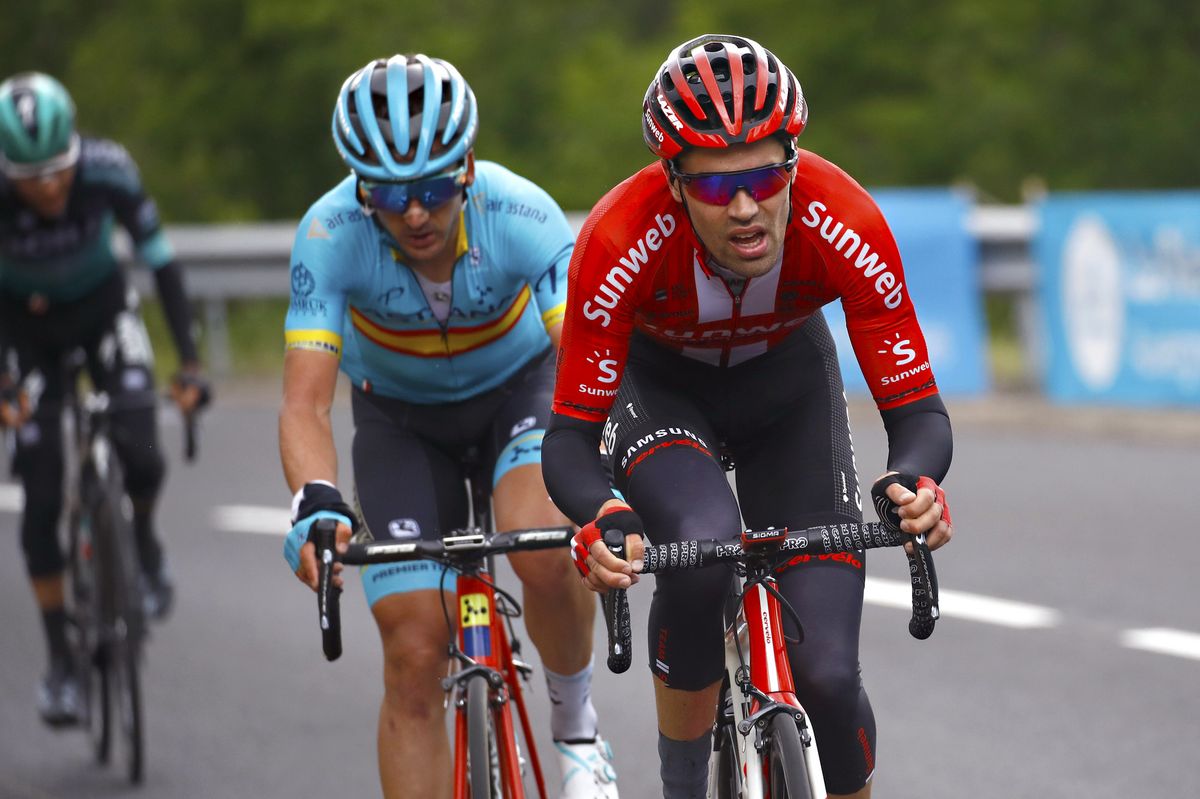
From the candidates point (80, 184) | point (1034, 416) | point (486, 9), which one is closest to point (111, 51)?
point (486, 9)

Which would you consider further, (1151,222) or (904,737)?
(1151,222)

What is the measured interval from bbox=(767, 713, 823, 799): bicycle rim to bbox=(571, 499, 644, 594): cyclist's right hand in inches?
17.1

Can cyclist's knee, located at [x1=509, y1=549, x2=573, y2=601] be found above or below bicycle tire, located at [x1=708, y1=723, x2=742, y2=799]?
above

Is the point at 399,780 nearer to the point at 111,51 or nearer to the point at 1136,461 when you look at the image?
the point at 1136,461

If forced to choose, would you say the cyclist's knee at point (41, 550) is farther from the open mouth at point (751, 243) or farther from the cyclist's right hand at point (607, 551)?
the open mouth at point (751, 243)

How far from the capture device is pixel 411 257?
490 centimetres

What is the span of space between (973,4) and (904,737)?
24.4m

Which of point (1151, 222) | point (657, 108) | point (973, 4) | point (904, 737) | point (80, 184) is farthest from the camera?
point (973, 4)

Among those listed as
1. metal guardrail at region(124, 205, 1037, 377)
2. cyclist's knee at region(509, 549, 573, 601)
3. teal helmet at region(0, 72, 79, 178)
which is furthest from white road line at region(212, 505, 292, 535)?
cyclist's knee at region(509, 549, 573, 601)

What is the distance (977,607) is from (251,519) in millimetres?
4723

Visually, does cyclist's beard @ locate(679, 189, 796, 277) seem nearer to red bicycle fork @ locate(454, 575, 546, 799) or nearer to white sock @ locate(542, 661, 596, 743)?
red bicycle fork @ locate(454, 575, 546, 799)

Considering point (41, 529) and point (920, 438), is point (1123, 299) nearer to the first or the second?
point (41, 529)

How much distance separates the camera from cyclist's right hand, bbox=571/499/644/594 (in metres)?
A: 3.78

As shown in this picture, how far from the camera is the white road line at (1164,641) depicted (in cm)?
750
